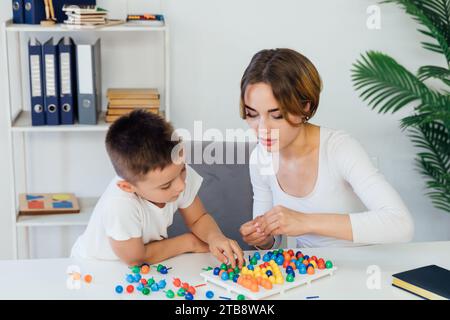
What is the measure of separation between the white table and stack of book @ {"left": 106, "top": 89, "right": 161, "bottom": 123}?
118 centimetres

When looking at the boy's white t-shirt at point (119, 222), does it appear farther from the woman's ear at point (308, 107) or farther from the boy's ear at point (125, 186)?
the woman's ear at point (308, 107)

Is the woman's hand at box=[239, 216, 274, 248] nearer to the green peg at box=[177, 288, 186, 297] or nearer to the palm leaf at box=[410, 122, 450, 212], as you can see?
the green peg at box=[177, 288, 186, 297]

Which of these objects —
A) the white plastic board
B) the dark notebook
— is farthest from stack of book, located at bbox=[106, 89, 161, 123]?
the dark notebook

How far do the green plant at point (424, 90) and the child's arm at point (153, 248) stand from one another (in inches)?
53.7

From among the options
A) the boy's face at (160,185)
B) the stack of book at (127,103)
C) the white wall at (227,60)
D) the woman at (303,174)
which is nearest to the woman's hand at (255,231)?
the woman at (303,174)

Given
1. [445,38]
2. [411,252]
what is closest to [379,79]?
[445,38]

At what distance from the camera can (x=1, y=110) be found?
3.01 meters

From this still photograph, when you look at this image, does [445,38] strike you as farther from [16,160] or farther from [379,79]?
[16,160]

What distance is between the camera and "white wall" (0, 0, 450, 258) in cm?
304

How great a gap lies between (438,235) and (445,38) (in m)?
0.98

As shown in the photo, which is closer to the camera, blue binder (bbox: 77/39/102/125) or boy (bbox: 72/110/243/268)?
boy (bbox: 72/110/243/268)

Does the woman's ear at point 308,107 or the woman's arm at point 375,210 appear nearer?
the woman's arm at point 375,210

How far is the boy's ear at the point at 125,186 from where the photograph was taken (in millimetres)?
1720

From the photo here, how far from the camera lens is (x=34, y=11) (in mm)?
2754
